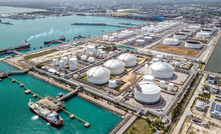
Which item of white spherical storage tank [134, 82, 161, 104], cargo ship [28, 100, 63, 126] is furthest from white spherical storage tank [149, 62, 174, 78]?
cargo ship [28, 100, 63, 126]

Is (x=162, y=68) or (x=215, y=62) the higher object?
(x=162, y=68)

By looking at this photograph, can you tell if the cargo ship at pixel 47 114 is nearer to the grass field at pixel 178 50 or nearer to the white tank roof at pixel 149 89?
the white tank roof at pixel 149 89

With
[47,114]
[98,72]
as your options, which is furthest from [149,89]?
[47,114]

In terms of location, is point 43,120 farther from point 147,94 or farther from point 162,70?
point 162,70

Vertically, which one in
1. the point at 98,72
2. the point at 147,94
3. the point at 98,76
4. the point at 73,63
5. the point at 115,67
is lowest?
the point at 147,94

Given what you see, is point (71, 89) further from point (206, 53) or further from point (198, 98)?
point (206, 53)

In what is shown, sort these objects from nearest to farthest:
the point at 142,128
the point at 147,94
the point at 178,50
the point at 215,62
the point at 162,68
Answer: the point at 142,128, the point at 147,94, the point at 162,68, the point at 215,62, the point at 178,50

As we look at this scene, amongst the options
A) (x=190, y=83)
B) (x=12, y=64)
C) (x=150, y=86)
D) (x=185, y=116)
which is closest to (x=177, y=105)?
(x=185, y=116)
